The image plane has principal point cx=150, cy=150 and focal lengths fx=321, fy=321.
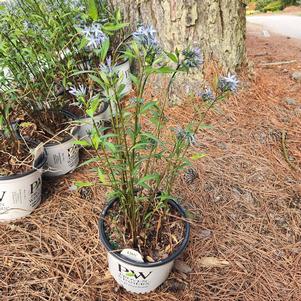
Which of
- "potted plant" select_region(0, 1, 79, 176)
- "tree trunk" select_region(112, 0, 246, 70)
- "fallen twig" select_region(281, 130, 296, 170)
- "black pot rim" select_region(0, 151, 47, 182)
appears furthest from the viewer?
"tree trunk" select_region(112, 0, 246, 70)

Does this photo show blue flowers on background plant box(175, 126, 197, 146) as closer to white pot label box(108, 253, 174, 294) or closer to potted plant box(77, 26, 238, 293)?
potted plant box(77, 26, 238, 293)

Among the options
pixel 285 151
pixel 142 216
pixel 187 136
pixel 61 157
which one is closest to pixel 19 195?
pixel 61 157

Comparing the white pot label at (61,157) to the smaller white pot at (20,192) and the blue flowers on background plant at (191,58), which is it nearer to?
the smaller white pot at (20,192)

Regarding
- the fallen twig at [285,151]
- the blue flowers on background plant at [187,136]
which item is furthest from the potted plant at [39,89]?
the fallen twig at [285,151]

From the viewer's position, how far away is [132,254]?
3.89 feet

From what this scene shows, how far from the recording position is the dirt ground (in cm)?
134

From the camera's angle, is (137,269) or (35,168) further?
(35,168)

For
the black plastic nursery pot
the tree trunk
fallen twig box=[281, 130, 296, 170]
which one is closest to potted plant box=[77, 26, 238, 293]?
the black plastic nursery pot

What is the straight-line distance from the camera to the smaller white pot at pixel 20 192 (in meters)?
1.49

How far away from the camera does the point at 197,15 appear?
6.79ft

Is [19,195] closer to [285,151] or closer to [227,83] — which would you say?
[227,83]

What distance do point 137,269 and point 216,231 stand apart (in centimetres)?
52

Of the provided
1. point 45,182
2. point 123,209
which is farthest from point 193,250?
point 45,182

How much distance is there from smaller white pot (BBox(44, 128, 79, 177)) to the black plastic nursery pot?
1.87ft
